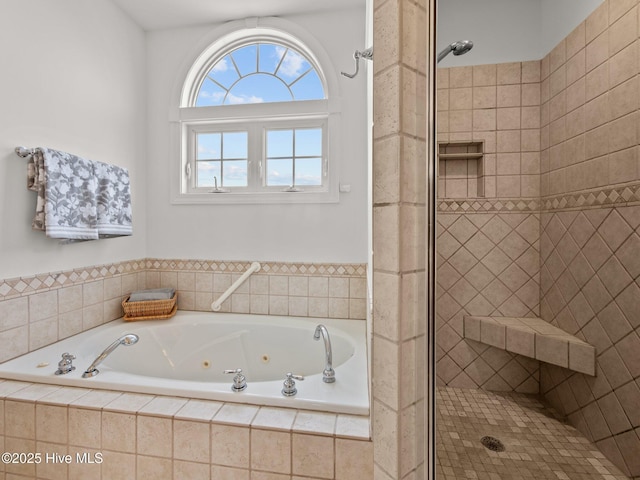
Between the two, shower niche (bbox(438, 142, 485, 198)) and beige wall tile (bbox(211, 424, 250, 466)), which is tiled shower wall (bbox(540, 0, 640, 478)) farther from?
beige wall tile (bbox(211, 424, 250, 466))

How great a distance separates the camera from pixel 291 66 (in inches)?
86.6

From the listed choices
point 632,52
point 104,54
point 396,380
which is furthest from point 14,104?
point 632,52

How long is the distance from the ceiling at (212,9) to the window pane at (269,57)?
0.20 metres

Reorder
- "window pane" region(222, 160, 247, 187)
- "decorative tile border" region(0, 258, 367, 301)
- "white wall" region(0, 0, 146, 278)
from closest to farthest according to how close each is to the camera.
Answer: "white wall" region(0, 0, 146, 278)
"decorative tile border" region(0, 258, 367, 301)
"window pane" region(222, 160, 247, 187)

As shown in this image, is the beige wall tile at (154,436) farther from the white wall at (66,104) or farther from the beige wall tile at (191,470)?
the white wall at (66,104)

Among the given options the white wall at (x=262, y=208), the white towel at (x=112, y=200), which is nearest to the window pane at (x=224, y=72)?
the white wall at (x=262, y=208)

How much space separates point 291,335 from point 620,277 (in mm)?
1543

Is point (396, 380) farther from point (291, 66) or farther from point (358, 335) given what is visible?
point (291, 66)

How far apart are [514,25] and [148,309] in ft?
7.54

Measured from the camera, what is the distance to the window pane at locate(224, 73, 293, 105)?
2203 millimetres

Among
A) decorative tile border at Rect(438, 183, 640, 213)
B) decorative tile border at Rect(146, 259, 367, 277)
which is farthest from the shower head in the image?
decorative tile border at Rect(146, 259, 367, 277)

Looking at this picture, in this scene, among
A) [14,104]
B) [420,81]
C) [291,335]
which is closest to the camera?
[420,81]

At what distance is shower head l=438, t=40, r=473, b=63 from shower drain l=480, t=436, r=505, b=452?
119cm

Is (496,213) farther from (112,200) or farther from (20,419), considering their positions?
(112,200)
